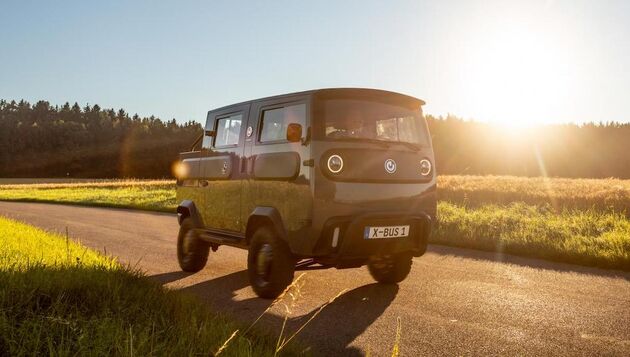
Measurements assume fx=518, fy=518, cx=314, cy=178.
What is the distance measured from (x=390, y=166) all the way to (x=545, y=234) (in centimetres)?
611

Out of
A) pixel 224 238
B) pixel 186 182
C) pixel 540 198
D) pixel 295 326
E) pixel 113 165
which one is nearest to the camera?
pixel 295 326

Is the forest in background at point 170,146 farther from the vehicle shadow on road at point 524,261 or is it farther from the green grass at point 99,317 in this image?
the green grass at point 99,317

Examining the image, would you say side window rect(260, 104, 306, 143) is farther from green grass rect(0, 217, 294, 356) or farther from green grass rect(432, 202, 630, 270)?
green grass rect(432, 202, 630, 270)

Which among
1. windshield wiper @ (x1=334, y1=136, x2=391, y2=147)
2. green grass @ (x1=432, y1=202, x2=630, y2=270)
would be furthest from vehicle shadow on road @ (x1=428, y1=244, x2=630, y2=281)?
windshield wiper @ (x1=334, y1=136, x2=391, y2=147)

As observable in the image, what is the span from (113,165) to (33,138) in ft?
76.3

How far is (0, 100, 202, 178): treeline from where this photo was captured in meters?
104

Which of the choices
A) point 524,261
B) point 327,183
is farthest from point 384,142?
point 524,261

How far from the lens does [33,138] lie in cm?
11488

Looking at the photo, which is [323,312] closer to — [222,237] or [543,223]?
[222,237]

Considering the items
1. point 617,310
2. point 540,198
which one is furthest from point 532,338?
point 540,198

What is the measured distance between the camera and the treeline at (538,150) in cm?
5128

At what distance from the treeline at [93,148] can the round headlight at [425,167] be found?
94.3m

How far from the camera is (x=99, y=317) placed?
4.02 meters

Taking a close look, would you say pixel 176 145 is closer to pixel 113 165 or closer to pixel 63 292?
pixel 113 165
